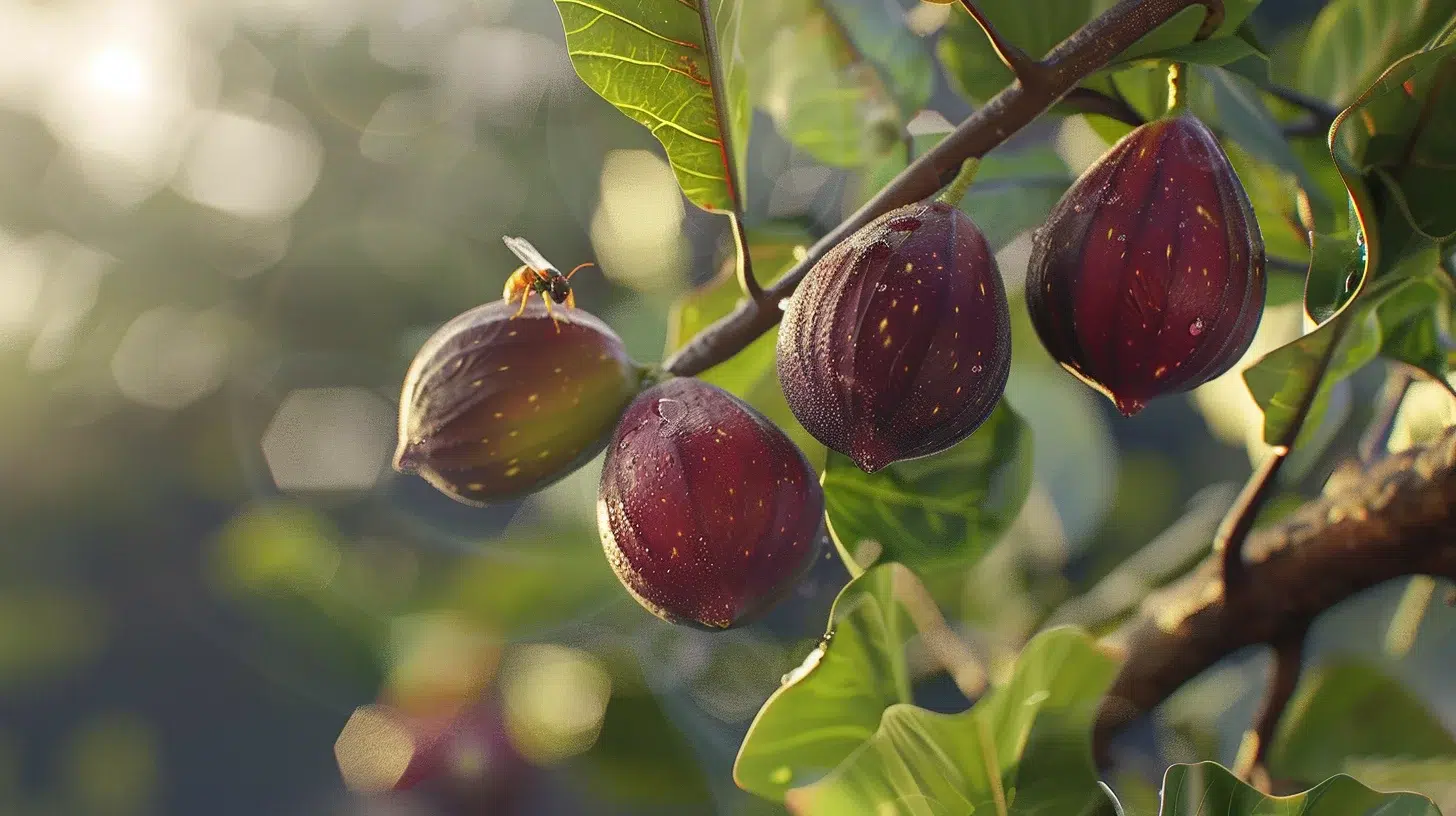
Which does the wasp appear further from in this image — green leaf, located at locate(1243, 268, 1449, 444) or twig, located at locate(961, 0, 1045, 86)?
green leaf, located at locate(1243, 268, 1449, 444)

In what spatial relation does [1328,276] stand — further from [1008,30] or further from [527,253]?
[527,253]

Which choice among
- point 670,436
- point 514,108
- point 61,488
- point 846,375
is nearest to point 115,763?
point 61,488

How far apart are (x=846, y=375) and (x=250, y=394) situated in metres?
1.46

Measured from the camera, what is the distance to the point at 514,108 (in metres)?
1.74

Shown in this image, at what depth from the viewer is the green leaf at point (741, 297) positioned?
2.43 ft

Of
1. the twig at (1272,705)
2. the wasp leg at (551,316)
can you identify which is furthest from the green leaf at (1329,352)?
the wasp leg at (551,316)

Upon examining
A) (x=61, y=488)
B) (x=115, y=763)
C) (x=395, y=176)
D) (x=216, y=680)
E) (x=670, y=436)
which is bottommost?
(x=115, y=763)

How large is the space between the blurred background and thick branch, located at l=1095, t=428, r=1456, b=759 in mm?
209

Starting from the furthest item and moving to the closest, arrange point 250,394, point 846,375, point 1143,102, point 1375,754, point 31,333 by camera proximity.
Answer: point 31,333
point 250,394
point 1375,754
point 1143,102
point 846,375

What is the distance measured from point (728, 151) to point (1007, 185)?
32cm

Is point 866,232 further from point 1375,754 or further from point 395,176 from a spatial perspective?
point 395,176

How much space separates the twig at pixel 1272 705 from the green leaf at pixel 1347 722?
0.57 ft

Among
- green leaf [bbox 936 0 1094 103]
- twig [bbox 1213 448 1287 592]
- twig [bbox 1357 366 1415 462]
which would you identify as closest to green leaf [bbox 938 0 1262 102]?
green leaf [bbox 936 0 1094 103]

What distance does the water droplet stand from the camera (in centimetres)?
52
